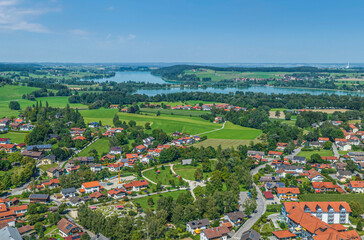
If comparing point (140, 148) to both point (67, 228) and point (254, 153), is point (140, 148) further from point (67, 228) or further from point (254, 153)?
point (67, 228)

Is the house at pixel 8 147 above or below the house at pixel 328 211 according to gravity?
above

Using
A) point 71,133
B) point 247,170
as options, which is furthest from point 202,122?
point 247,170

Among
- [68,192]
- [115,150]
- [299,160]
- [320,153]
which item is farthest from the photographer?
[320,153]

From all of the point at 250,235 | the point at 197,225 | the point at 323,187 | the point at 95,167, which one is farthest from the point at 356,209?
the point at 95,167

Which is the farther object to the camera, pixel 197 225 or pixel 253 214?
pixel 253 214

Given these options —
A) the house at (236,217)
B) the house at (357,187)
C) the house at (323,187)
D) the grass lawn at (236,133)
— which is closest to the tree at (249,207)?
the house at (236,217)

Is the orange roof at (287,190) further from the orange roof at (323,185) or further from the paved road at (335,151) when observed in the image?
the paved road at (335,151)
